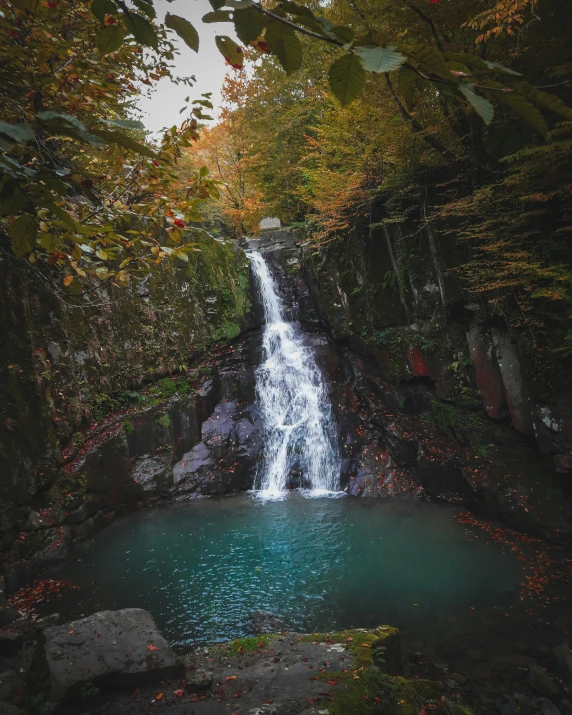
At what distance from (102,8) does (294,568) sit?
24.4 feet

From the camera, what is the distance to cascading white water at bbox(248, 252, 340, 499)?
34.0 ft

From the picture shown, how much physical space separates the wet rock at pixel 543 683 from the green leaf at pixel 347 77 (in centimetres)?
577

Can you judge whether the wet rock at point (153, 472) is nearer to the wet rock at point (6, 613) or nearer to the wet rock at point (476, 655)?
the wet rock at point (6, 613)

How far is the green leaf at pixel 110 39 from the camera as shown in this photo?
124 centimetres

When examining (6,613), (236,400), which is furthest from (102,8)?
Answer: (236,400)

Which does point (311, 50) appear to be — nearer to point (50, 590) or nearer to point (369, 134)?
point (369, 134)

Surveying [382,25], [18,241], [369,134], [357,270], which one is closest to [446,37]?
[382,25]

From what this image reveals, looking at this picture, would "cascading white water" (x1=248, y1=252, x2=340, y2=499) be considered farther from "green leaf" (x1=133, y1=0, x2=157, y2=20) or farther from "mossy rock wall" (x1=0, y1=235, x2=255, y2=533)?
"green leaf" (x1=133, y1=0, x2=157, y2=20)

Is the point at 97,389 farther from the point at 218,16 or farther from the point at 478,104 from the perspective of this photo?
the point at 478,104

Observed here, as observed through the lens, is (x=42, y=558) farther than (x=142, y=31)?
Yes

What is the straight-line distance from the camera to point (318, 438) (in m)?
10.9

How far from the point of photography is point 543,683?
412 cm

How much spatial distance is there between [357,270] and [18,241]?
35.7 feet

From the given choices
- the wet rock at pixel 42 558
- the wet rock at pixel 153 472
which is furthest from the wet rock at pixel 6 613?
the wet rock at pixel 153 472
